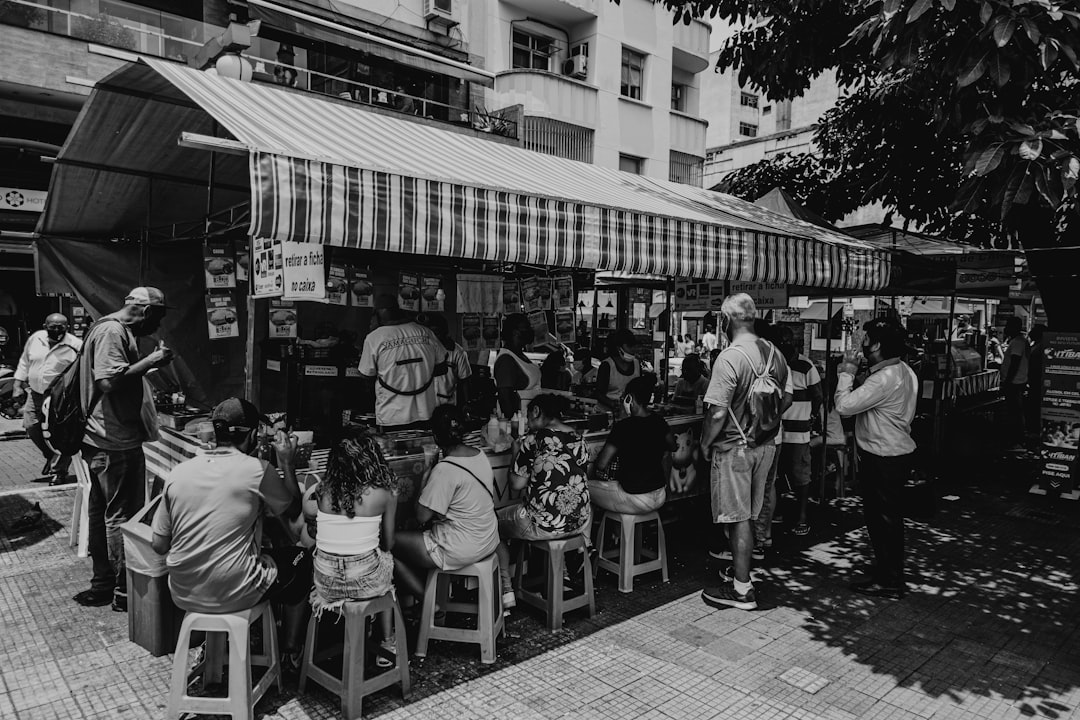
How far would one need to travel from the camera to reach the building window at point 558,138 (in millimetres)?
19156

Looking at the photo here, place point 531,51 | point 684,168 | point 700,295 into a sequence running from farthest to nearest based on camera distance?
point 684,168, point 531,51, point 700,295

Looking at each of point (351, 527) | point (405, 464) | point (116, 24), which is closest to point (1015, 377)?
point (405, 464)

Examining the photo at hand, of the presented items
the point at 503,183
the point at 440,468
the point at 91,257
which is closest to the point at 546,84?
the point at 91,257

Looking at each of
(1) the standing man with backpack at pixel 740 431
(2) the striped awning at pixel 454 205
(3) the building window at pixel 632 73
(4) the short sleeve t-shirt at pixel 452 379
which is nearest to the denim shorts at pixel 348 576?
(2) the striped awning at pixel 454 205

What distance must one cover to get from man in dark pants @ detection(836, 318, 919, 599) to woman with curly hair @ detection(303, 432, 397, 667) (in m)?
3.35

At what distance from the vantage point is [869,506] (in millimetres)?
4977

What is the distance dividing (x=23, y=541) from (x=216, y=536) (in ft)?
12.7

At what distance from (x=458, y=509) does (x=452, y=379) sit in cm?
251

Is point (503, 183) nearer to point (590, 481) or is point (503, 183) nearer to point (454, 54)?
point (590, 481)

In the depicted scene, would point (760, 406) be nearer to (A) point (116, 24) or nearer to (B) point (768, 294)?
(B) point (768, 294)

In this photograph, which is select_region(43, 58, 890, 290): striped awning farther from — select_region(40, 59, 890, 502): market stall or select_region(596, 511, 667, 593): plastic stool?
select_region(596, 511, 667, 593): plastic stool

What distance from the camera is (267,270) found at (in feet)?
14.4

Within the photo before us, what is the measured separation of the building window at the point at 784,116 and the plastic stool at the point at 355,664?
32.3 metres

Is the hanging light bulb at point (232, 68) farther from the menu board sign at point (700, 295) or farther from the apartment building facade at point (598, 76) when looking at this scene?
the apartment building facade at point (598, 76)
